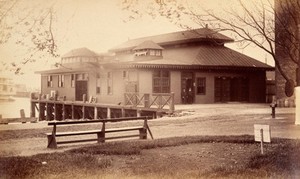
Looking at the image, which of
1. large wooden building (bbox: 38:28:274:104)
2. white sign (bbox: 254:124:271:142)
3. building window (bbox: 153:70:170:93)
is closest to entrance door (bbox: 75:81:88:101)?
large wooden building (bbox: 38:28:274:104)

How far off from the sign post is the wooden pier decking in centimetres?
207

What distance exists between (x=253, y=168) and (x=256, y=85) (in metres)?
7.38

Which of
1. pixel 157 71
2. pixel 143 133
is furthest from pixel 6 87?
pixel 157 71

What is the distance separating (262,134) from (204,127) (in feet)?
4.82

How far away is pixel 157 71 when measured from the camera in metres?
9.94

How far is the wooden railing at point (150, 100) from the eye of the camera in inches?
310

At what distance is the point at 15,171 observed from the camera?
6090 millimetres

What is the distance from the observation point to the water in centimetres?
659

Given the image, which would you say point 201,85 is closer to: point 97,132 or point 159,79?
point 159,79

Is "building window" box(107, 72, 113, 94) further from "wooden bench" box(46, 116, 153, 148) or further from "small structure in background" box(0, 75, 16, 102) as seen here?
"small structure in background" box(0, 75, 16, 102)

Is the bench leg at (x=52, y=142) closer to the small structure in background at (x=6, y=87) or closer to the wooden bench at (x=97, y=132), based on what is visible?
the wooden bench at (x=97, y=132)

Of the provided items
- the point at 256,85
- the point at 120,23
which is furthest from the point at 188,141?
the point at 256,85

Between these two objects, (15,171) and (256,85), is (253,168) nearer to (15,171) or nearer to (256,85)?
(15,171)

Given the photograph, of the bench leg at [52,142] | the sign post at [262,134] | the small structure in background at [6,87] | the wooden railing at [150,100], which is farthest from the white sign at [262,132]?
the small structure in background at [6,87]
